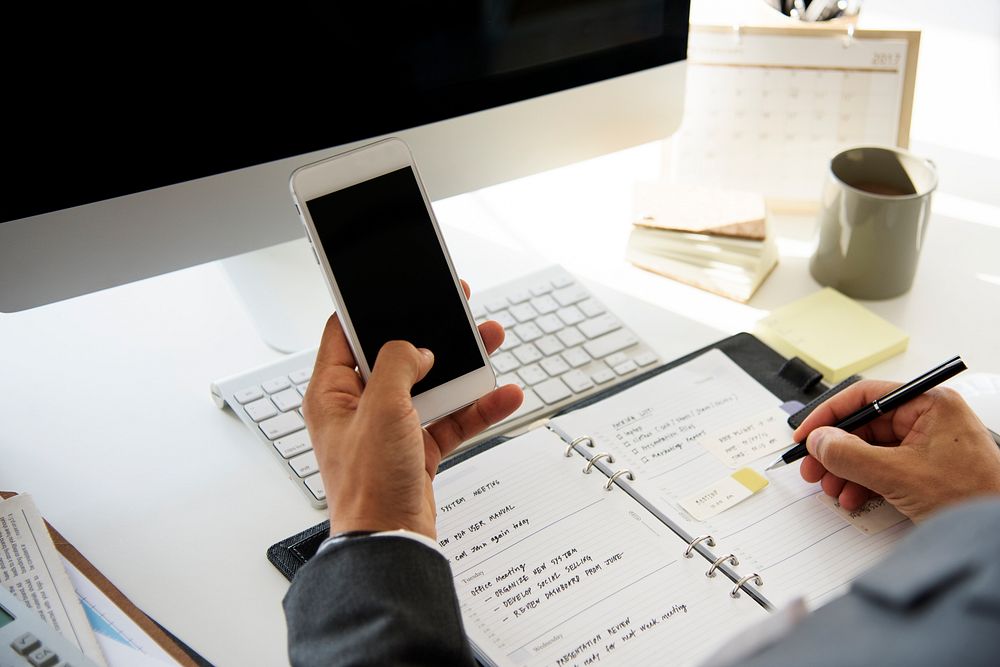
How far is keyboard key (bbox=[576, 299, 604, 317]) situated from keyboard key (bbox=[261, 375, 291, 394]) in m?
0.28

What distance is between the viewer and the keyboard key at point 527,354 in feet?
2.68

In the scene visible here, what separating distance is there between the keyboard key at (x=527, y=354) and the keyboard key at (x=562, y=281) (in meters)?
0.10

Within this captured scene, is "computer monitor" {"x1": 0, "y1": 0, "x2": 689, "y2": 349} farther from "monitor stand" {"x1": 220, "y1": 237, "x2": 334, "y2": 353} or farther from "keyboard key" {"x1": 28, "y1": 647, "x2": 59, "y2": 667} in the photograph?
"keyboard key" {"x1": 28, "y1": 647, "x2": 59, "y2": 667}

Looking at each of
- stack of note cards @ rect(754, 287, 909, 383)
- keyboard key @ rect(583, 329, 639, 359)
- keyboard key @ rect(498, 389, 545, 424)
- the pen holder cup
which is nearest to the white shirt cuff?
keyboard key @ rect(498, 389, 545, 424)

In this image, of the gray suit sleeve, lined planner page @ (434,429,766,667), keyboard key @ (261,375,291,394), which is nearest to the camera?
the gray suit sleeve

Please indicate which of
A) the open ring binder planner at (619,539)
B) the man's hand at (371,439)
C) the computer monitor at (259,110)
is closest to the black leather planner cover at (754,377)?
the open ring binder planner at (619,539)

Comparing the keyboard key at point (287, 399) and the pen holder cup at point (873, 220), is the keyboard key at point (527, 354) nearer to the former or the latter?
the keyboard key at point (287, 399)

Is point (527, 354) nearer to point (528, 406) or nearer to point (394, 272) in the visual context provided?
point (528, 406)

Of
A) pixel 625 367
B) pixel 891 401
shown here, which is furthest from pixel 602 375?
pixel 891 401

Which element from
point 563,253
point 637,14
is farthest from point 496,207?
Answer: point 637,14

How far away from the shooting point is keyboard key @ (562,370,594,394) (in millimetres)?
792

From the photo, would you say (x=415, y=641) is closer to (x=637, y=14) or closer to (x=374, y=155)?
(x=374, y=155)

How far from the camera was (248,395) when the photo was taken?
0.78 meters

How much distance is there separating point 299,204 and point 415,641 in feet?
1.00
